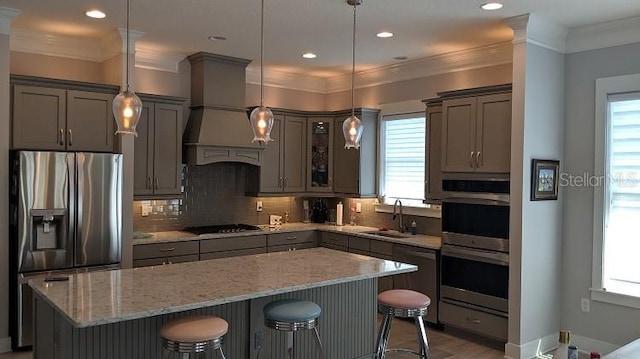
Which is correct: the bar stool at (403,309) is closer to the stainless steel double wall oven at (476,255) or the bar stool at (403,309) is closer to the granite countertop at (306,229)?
the stainless steel double wall oven at (476,255)

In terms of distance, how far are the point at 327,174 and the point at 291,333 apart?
3.53 meters

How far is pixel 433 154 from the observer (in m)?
5.52

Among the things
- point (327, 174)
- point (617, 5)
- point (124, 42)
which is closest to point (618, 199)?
point (617, 5)

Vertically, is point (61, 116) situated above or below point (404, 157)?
above

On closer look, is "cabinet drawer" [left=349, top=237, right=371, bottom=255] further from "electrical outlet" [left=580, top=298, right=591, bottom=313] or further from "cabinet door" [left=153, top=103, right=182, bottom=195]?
"electrical outlet" [left=580, top=298, right=591, bottom=313]

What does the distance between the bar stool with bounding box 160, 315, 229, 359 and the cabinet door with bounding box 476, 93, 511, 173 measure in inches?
114

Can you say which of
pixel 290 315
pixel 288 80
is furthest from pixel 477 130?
pixel 288 80

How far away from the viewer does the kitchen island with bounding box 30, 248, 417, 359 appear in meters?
Answer: 2.64

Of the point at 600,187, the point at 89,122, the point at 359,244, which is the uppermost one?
the point at 89,122

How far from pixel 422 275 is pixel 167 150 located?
2.94 meters

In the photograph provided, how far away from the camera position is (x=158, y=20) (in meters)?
4.49

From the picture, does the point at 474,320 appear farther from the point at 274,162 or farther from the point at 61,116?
the point at 61,116

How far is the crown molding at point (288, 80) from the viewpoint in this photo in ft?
21.3

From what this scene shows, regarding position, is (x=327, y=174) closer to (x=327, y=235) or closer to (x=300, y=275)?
(x=327, y=235)
